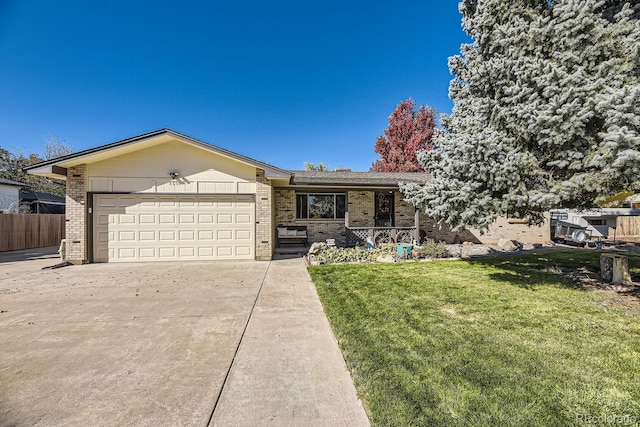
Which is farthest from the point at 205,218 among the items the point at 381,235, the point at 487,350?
the point at 487,350

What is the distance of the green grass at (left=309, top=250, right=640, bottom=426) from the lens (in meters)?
2.12

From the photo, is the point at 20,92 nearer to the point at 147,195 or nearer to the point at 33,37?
the point at 33,37

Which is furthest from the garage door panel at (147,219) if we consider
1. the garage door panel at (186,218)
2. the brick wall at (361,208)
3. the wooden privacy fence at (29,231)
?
the brick wall at (361,208)

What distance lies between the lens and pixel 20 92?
1320 cm

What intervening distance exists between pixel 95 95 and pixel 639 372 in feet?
61.4

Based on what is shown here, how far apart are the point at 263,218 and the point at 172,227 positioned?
308cm

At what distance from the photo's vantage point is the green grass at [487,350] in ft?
6.95

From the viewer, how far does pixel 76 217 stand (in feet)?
28.2

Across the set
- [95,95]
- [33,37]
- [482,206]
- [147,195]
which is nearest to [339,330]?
→ [482,206]

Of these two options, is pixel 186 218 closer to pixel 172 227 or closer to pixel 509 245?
pixel 172 227

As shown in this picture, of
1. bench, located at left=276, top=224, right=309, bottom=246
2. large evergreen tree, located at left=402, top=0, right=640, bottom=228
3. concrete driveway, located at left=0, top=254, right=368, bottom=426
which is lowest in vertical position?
concrete driveway, located at left=0, top=254, right=368, bottom=426

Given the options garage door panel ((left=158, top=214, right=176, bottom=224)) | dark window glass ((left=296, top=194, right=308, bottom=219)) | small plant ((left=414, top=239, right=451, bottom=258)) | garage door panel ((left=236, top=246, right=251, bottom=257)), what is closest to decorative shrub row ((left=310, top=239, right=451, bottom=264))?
small plant ((left=414, top=239, right=451, bottom=258))

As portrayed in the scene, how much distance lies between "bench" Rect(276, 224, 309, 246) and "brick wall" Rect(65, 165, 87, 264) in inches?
260

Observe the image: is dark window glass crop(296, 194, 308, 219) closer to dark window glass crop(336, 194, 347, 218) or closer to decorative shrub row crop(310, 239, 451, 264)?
dark window glass crop(336, 194, 347, 218)
